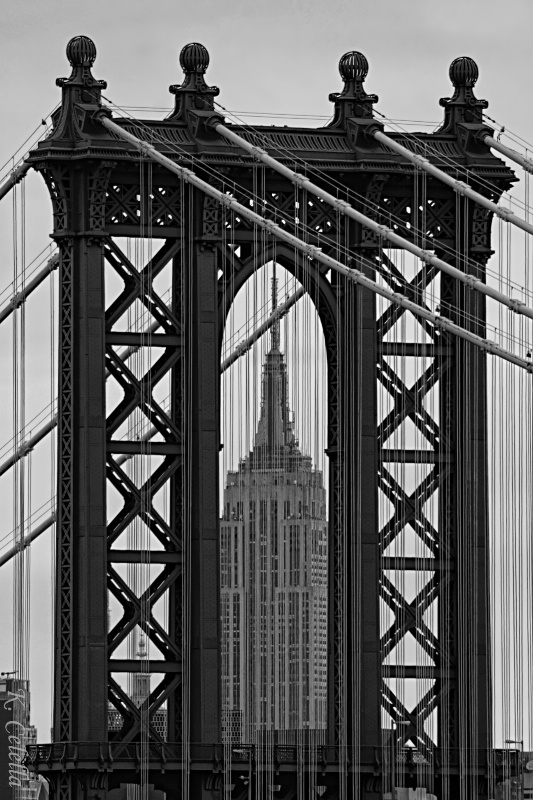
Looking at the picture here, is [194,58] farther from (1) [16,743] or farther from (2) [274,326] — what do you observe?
(1) [16,743]

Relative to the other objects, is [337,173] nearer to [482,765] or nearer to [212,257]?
[212,257]

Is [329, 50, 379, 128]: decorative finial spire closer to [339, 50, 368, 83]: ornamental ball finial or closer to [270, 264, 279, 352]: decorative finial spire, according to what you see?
[339, 50, 368, 83]: ornamental ball finial

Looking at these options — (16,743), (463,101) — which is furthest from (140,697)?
(16,743)

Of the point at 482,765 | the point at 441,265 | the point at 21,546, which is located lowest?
the point at 482,765

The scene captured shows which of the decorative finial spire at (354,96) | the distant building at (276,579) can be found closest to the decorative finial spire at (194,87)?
the decorative finial spire at (354,96)

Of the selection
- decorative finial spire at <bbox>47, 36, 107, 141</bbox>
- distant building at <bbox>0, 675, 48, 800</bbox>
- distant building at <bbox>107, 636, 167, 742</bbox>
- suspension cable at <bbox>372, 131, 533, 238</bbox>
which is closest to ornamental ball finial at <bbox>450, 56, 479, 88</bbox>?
suspension cable at <bbox>372, 131, 533, 238</bbox>

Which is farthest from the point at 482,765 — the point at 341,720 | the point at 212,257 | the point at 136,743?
the point at 212,257
